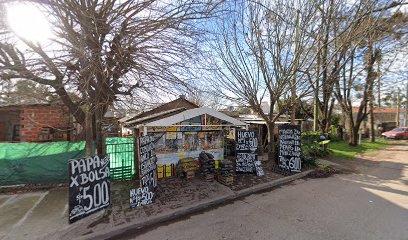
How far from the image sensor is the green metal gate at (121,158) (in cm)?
713

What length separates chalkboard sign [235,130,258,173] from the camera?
8102mm

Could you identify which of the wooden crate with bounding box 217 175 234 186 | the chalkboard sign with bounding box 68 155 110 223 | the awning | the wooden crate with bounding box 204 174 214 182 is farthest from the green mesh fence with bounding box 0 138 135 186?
the wooden crate with bounding box 217 175 234 186

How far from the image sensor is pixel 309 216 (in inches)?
182

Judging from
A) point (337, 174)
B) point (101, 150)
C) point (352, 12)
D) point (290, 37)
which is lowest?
point (337, 174)

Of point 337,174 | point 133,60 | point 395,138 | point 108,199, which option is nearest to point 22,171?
point 108,199

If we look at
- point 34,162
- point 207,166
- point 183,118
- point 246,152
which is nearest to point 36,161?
point 34,162

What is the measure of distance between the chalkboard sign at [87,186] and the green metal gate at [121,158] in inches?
91.9

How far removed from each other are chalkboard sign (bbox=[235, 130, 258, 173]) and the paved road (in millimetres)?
1729

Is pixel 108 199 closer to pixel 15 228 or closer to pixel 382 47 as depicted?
pixel 15 228

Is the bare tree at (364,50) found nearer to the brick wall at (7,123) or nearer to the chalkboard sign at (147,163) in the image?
the chalkboard sign at (147,163)

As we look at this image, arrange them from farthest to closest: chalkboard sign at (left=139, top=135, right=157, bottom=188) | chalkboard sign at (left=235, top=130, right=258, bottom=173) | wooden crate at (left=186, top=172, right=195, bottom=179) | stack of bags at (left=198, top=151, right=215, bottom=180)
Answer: chalkboard sign at (left=235, top=130, right=258, bottom=173) → wooden crate at (left=186, top=172, right=195, bottom=179) → stack of bags at (left=198, top=151, right=215, bottom=180) → chalkboard sign at (left=139, top=135, right=157, bottom=188)

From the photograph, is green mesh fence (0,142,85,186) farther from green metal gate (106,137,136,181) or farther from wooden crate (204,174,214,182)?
wooden crate (204,174,214,182)

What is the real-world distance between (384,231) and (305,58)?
6.13m

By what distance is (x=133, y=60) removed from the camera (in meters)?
5.19
